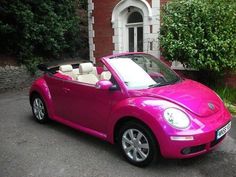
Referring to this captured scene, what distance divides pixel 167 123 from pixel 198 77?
668cm

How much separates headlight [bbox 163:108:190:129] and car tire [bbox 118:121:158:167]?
33cm

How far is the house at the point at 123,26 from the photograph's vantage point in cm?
1170

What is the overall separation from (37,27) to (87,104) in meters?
7.74

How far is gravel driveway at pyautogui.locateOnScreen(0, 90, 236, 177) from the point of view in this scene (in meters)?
4.26

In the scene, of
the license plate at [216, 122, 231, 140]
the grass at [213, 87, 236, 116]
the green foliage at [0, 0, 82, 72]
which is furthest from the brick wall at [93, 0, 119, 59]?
the license plate at [216, 122, 231, 140]

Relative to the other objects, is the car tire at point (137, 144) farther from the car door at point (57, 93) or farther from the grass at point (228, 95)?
the grass at point (228, 95)

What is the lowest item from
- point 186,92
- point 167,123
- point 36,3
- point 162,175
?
point 162,175

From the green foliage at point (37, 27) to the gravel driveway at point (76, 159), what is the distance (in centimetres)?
A: 603

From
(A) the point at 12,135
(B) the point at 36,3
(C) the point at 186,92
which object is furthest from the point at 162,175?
(B) the point at 36,3

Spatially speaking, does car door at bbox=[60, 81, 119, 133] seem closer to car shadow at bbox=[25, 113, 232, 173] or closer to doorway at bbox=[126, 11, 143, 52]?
car shadow at bbox=[25, 113, 232, 173]

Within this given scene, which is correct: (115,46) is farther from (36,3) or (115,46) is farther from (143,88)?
(143,88)

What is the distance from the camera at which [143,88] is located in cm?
459

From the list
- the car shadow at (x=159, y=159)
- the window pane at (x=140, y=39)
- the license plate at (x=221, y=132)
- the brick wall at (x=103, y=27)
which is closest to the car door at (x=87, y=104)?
the car shadow at (x=159, y=159)

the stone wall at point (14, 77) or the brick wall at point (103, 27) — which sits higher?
the brick wall at point (103, 27)
